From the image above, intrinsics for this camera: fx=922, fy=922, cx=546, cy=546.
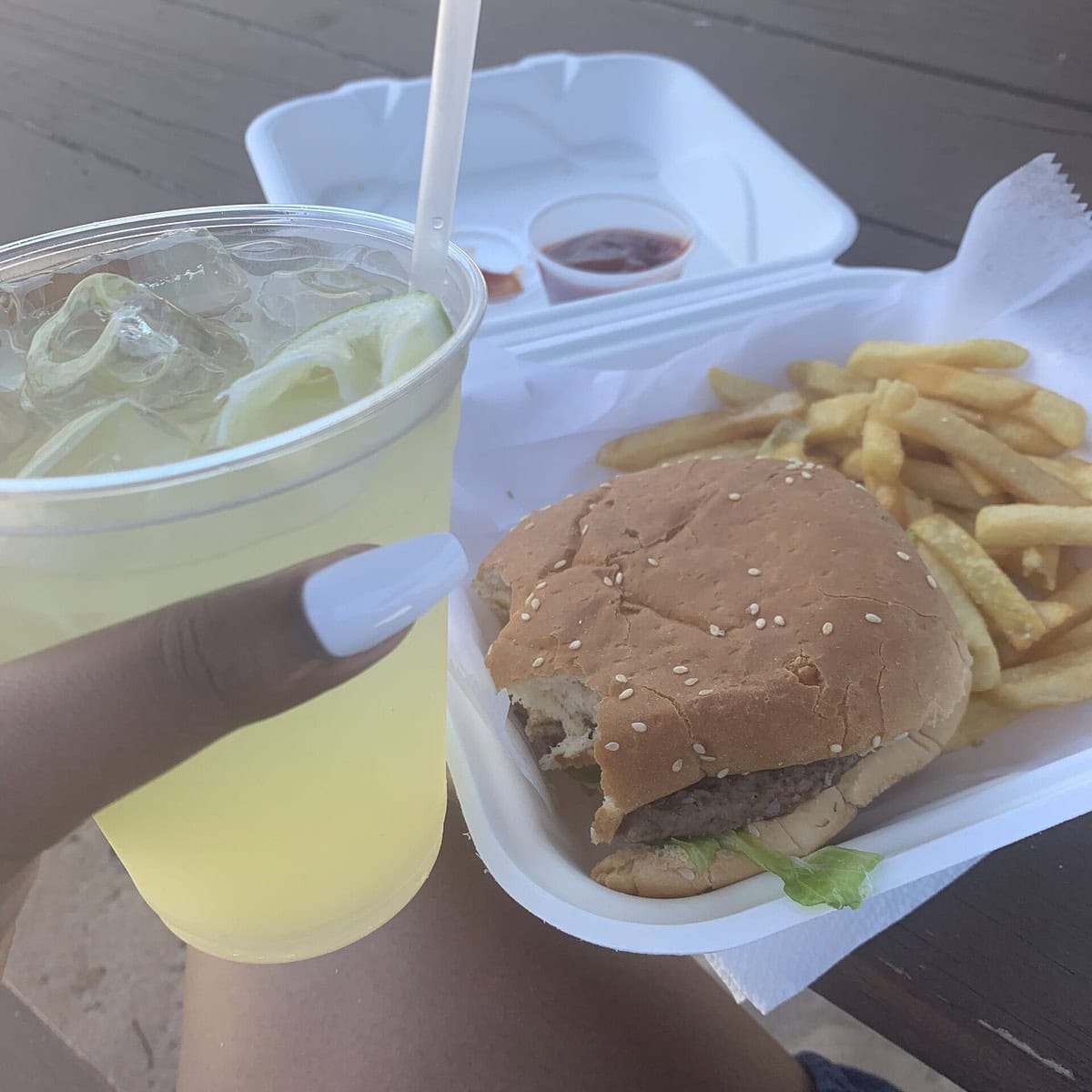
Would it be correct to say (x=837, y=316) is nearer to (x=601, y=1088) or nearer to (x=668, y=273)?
(x=668, y=273)

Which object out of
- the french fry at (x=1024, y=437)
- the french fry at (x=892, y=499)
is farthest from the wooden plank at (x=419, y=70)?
the french fry at (x=892, y=499)

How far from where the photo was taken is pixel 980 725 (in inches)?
57.6

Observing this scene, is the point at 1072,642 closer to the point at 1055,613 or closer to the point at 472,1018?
the point at 1055,613

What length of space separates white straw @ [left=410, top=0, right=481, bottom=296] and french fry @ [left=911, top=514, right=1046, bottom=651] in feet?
3.72

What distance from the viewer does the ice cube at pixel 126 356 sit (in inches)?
30.5

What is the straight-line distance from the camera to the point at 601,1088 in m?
1.22

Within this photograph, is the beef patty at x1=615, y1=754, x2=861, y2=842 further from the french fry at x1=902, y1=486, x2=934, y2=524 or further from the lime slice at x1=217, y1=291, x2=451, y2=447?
the lime slice at x1=217, y1=291, x2=451, y2=447

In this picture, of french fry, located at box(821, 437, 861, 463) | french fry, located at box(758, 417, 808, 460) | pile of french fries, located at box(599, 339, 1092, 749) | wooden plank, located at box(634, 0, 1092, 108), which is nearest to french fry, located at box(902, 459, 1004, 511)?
pile of french fries, located at box(599, 339, 1092, 749)

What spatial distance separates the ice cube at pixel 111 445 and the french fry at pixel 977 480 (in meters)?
1.47

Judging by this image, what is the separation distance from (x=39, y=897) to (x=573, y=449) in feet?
5.54

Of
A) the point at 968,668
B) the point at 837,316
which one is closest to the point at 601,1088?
the point at 968,668

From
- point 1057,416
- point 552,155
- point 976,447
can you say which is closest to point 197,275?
point 976,447

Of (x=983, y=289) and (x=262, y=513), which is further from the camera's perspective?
(x=983, y=289)

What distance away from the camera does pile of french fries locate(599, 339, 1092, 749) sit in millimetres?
1517
